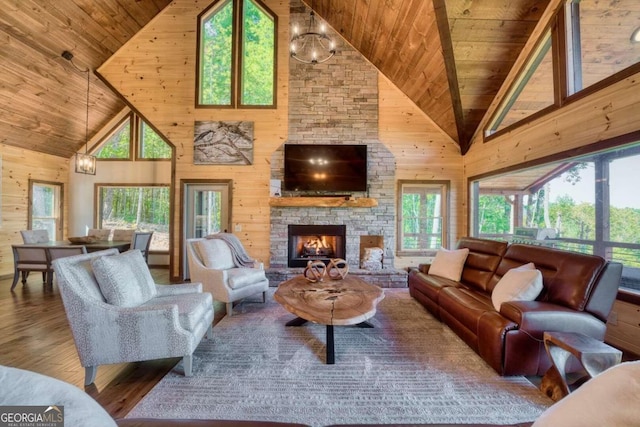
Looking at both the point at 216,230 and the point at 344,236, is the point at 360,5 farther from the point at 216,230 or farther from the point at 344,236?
the point at 216,230

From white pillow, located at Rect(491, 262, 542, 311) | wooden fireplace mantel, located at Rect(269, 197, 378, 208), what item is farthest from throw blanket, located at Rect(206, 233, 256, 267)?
white pillow, located at Rect(491, 262, 542, 311)

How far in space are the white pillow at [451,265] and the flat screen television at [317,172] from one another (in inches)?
83.6

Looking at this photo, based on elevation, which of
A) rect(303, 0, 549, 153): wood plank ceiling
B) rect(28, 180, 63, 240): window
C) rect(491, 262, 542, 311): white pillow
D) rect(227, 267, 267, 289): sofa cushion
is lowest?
rect(227, 267, 267, 289): sofa cushion

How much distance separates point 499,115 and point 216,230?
5.57m

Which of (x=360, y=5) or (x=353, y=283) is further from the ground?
(x=360, y=5)

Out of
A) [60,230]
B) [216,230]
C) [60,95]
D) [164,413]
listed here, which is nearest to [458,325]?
[164,413]

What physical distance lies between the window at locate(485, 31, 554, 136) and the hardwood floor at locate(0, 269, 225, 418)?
16.7 ft

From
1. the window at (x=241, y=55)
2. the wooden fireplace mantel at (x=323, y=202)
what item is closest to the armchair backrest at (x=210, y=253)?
the wooden fireplace mantel at (x=323, y=202)

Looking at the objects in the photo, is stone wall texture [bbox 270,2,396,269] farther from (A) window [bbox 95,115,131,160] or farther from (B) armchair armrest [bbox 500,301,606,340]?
(A) window [bbox 95,115,131,160]

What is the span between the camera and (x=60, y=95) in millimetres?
5531

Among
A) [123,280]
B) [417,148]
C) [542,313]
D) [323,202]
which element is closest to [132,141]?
[323,202]

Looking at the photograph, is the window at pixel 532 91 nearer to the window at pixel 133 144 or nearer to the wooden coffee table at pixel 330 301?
the wooden coffee table at pixel 330 301

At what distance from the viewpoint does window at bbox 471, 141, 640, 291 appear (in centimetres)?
276

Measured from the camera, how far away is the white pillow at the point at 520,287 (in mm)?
2406
